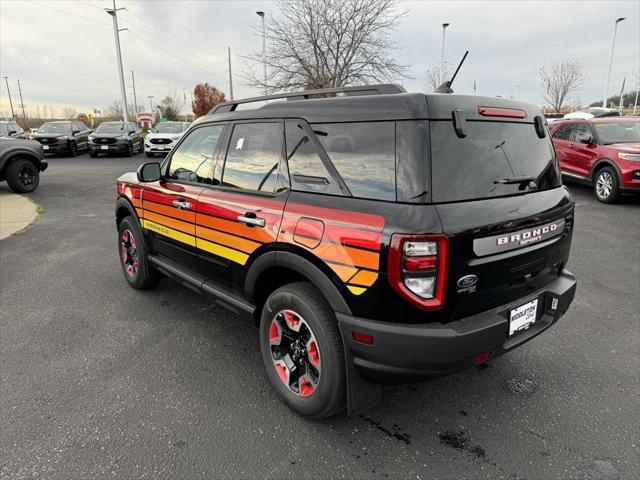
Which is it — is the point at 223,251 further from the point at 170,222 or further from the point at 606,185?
the point at 606,185

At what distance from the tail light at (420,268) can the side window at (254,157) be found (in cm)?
102

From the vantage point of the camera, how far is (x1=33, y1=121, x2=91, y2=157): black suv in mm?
19578

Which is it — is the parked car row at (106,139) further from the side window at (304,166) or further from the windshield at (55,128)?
the side window at (304,166)

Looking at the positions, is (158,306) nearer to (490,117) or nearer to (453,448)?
(453,448)

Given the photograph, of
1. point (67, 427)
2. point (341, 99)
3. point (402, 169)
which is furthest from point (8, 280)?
point (402, 169)

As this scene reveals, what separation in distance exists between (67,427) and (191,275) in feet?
4.40

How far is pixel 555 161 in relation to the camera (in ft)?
9.16

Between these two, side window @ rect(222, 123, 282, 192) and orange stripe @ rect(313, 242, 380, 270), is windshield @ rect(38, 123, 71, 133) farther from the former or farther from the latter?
orange stripe @ rect(313, 242, 380, 270)

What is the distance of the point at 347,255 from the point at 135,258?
3.13 meters

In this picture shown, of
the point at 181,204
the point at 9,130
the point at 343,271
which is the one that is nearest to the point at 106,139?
the point at 9,130

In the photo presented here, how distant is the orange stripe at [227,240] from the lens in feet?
8.93

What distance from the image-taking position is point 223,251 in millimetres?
2988

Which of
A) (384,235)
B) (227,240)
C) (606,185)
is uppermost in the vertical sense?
(384,235)

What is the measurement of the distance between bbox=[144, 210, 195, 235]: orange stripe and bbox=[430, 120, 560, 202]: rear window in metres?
2.00
